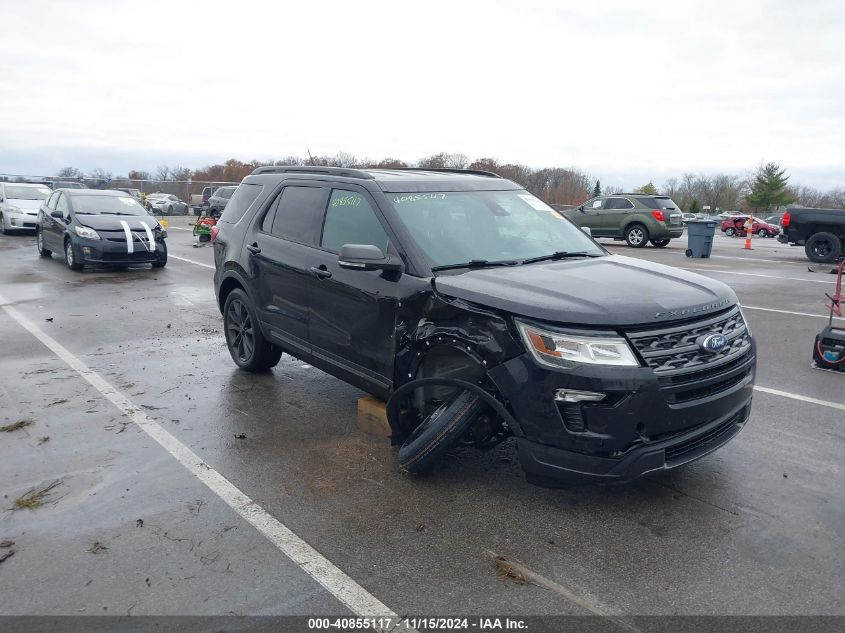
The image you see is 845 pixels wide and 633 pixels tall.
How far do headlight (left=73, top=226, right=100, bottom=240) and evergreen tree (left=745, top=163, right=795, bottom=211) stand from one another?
250ft

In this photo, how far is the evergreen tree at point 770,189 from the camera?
7481 cm

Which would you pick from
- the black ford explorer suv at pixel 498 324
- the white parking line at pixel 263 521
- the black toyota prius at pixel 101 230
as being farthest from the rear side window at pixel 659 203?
the white parking line at pixel 263 521

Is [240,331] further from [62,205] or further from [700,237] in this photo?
[700,237]

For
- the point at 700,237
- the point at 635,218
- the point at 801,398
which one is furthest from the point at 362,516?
the point at 635,218

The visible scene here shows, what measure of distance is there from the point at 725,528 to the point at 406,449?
182cm

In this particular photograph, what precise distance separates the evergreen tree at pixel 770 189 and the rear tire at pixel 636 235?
60921 mm

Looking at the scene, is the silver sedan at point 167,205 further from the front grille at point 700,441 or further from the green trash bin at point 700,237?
the front grille at point 700,441

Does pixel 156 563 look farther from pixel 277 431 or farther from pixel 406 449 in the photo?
pixel 277 431

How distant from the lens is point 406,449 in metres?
4.26

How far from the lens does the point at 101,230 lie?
13812mm

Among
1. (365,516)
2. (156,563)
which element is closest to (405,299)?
(365,516)

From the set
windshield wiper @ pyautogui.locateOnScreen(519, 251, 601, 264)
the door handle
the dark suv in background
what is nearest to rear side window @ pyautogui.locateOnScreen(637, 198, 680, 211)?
the dark suv in background

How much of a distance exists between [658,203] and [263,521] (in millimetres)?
20955

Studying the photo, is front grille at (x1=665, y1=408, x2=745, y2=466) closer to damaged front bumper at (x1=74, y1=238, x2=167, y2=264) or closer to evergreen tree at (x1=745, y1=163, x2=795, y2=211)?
damaged front bumper at (x1=74, y1=238, x2=167, y2=264)
